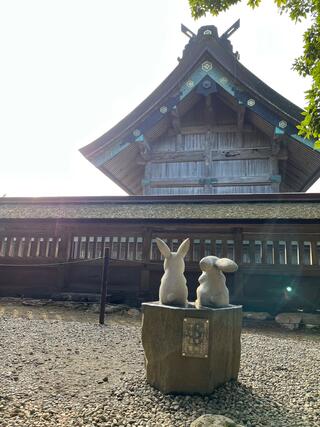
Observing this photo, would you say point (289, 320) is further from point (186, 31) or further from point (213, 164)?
point (186, 31)

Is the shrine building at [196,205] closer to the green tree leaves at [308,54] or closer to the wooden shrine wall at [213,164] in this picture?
the wooden shrine wall at [213,164]

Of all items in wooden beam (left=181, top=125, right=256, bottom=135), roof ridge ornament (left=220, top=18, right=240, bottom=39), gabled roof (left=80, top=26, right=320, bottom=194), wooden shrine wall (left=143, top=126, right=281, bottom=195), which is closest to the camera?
gabled roof (left=80, top=26, right=320, bottom=194)

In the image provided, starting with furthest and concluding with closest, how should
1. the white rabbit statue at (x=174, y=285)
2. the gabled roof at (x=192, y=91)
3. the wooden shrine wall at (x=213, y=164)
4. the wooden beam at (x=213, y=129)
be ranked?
1. the wooden beam at (x=213, y=129)
2. the wooden shrine wall at (x=213, y=164)
3. the gabled roof at (x=192, y=91)
4. the white rabbit statue at (x=174, y=285)

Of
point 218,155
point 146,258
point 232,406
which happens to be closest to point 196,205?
point 146,258

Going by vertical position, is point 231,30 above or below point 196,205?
above

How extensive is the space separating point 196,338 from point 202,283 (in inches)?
27.1

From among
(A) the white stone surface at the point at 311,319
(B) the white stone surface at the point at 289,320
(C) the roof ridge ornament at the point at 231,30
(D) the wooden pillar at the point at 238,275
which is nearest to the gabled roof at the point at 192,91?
(C) the roof ridge ornament at the point at 231,30

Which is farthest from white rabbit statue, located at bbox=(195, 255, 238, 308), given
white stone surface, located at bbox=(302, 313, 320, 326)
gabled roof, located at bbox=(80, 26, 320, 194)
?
gabled roof, located at bbox=(80, 26, 320, 194)

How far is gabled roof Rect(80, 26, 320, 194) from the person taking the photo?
9602mm

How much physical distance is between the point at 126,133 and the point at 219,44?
4389 millimetres

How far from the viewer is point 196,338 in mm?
2686

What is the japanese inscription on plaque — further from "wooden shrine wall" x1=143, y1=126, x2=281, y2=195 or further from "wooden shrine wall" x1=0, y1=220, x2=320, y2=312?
"wooden shrine wall" x1=143, y1=126, x2=281, y2=195

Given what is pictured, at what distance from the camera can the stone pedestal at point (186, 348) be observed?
2.67 m

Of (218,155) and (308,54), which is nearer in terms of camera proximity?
(308,54)
